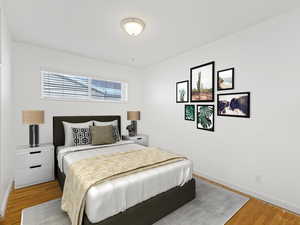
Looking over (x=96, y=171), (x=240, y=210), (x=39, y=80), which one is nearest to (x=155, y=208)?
(x=96, y=171)

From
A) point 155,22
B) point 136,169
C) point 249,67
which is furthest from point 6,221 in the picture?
point 249,67

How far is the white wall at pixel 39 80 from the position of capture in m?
3.03

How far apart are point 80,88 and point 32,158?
1.81 m

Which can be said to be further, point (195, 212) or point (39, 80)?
point (39, 80)

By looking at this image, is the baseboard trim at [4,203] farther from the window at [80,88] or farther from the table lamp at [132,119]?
the table lamp at [132,119]

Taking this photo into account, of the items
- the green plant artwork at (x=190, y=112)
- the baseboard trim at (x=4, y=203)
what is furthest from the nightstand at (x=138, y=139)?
the baseboard trim at (x=4, y=203)

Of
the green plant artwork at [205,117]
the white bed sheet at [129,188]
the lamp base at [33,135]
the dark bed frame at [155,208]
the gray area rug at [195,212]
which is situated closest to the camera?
the white bed sheet at [129,188]

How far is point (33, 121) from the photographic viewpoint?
277 cm

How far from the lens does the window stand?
3.40 metres

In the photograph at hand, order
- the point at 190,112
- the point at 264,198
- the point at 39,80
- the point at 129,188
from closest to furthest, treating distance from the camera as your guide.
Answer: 1. the point at 129,188
2. the point at 264,198
3. the point at 39,80
4. the point at 190,112

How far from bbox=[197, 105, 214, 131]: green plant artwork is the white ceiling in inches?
50.2

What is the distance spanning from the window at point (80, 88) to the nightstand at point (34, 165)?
118 centimetres

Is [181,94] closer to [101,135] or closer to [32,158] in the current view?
[101,135]

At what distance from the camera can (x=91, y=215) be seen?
4.76 ft
